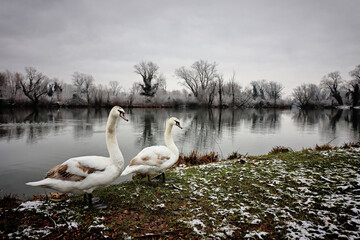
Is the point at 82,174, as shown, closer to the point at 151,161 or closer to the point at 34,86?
the point at 151,161

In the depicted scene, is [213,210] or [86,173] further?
[213,210]

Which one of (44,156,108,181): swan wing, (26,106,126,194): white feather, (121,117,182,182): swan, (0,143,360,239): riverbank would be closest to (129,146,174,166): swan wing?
(121,117,182,182): swan

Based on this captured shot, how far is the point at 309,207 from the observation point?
146 inches

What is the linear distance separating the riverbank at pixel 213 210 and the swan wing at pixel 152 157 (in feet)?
2.09

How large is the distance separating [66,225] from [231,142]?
12372 millimetres

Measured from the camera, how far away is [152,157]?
16.4 feet

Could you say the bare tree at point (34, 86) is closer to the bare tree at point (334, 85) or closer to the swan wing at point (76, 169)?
the swan wing at point (76, 169)

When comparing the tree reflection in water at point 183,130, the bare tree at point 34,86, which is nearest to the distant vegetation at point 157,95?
the bare tree at point 34,86

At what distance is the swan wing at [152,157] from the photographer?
4.92 meters

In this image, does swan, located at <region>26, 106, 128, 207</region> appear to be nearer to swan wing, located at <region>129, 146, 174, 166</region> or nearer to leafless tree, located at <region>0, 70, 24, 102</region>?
swan wing, located at <region>129, 146, 174, 166</region>

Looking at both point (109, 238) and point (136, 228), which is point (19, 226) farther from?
point (136, 228)

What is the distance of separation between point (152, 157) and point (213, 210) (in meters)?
2.07

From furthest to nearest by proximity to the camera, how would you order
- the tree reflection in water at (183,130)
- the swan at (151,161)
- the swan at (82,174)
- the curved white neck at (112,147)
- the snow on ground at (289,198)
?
1. the tree reflection in water at (183,130)
2. the swan at (151,161)
3. the curved white neck at (112,147)
4. the swan at (82,174)
5. the snow on ground at (289,198)

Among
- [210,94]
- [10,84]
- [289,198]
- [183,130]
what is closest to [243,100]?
[210,94]
